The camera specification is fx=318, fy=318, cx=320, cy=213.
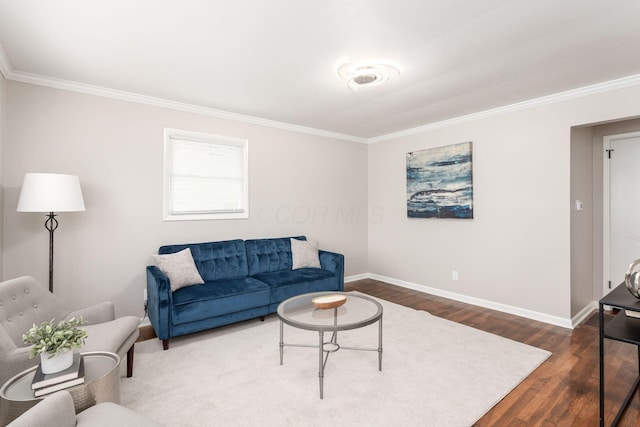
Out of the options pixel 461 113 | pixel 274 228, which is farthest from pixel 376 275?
pixel 461 113

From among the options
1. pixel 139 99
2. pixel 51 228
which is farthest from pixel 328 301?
pixel 139 99

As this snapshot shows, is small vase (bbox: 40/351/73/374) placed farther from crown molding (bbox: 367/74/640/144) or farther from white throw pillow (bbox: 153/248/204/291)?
crown molding (bbox: 367/74/640/144)

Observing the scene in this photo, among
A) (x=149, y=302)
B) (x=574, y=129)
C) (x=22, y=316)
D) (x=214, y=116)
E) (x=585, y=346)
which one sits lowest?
(x=585, y=346)

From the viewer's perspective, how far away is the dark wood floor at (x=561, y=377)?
197 cm

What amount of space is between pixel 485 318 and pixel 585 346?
931 mm

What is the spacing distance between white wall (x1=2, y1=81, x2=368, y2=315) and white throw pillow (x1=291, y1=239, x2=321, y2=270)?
0.46 m

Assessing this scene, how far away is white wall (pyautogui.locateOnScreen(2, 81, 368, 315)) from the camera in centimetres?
295

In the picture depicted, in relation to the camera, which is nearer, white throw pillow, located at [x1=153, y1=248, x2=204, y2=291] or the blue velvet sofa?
the blue velvet sofa

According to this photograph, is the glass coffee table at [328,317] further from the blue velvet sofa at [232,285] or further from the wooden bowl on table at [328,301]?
the blue velvet sofa at [232,285]

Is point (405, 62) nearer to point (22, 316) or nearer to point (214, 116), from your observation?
point (214, 116)

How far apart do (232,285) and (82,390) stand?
1.98m

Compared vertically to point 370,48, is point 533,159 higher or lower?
lower

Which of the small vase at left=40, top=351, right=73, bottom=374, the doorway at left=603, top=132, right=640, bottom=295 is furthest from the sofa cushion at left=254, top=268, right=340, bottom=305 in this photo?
→ the doorway at left=603, top=132, right=640, bottom=295

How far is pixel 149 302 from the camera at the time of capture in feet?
10.6
